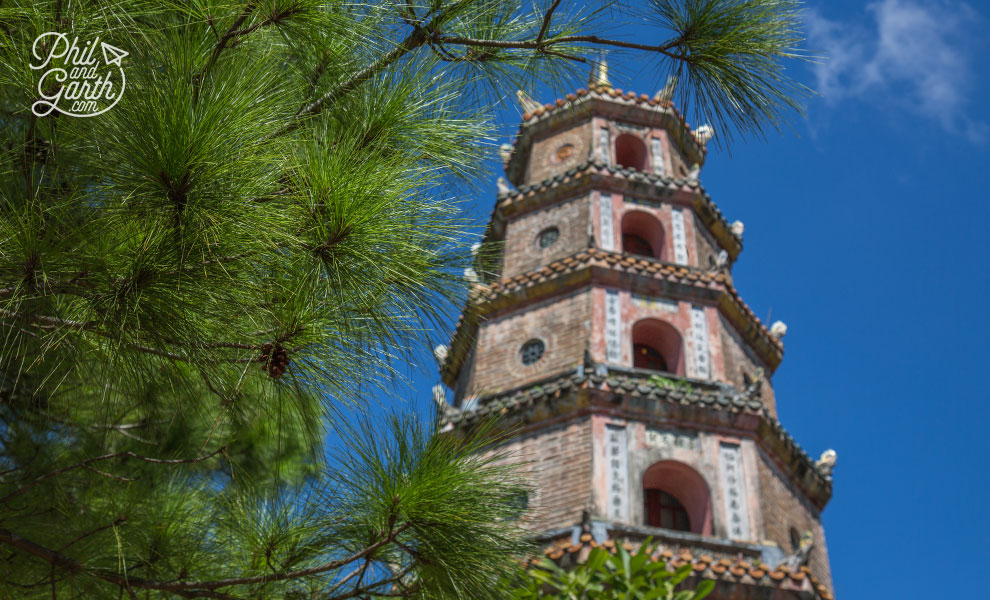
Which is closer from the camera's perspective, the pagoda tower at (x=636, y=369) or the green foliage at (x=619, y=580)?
the green foliage at (x=619, y=580)

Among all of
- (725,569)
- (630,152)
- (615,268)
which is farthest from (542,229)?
(725,569)

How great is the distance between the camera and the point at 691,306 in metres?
16.5

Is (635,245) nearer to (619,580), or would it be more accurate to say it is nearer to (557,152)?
(557,152)

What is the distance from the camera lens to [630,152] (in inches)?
814

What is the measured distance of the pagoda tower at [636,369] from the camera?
1298 centimetres

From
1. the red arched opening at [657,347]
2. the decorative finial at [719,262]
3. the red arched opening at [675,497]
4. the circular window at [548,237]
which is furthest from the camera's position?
the circular window at [548,237]

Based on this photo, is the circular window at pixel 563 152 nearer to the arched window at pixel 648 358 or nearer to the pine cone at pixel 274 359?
the arched window at pixel 648 358

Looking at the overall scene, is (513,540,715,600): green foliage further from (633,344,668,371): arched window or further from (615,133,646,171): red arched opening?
(615,133,646,171): red arched opening

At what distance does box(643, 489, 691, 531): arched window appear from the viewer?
14219 mm

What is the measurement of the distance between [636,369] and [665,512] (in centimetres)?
211

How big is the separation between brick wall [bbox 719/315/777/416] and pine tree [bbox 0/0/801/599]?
11.1 m

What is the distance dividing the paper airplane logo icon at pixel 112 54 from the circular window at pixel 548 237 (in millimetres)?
14169

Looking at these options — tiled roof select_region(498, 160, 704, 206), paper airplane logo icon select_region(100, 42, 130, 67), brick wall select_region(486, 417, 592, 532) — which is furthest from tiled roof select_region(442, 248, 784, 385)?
paper airplane logo icon select_region(100, 42, 130, 67)

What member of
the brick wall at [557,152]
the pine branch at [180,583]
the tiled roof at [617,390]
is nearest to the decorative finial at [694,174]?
the brick wall at [557,152]
